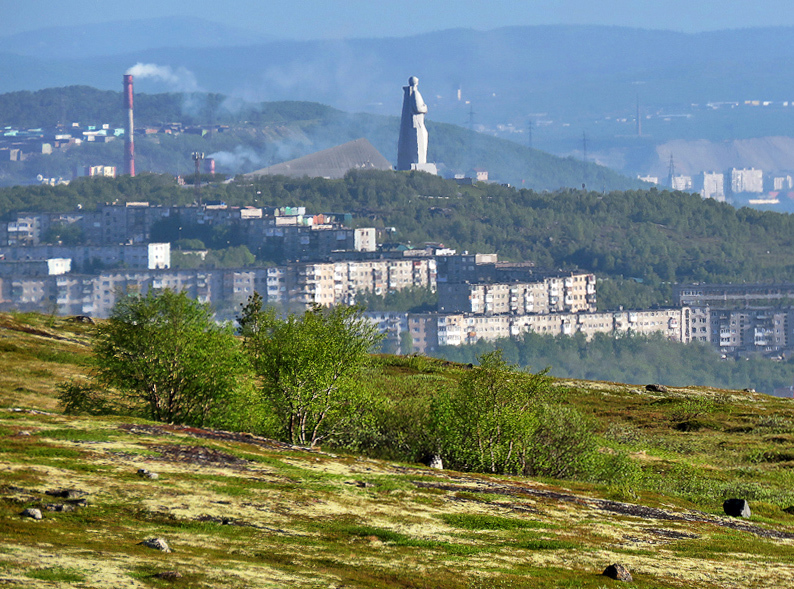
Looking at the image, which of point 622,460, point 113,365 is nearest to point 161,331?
point 113,365

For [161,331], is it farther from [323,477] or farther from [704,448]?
[704,448]

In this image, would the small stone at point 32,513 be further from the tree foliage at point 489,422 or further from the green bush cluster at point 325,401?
the tree foliage at point 489,422

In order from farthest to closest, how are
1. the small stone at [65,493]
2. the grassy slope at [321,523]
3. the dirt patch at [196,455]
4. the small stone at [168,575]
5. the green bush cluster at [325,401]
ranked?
the green bush cluster at [325,401]
the dirt patch at [196,455]
the small stone at [65,493]
the grassy slope at [321,523]
the small stone at [168,575]

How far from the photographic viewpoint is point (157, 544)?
96.4ft

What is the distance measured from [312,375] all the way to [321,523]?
17874 mm

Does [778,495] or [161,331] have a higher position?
[161,331]

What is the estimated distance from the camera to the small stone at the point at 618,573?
31484mm

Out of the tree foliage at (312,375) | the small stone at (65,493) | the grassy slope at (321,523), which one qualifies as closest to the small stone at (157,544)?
the grassy slope at (321,523)

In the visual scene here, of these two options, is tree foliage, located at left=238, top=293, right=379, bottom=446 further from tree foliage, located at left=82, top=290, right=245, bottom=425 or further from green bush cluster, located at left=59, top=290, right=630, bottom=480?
tree foliage, located at left=82, top=290, right=245, bottom=425

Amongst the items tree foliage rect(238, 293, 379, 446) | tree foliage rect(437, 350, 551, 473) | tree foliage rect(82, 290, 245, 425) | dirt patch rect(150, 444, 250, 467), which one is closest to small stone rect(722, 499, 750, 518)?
tree foliage rect(437, 350, 551, 473)

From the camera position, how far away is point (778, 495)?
5397 cm

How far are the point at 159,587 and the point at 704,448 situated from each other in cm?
4831

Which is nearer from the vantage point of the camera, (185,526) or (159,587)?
(159,587)

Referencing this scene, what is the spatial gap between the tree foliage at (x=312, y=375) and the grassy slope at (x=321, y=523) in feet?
16.9
